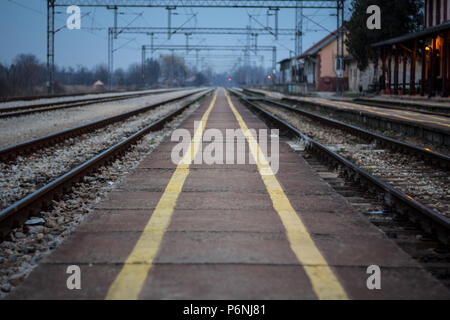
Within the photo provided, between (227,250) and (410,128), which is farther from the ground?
(410,128)

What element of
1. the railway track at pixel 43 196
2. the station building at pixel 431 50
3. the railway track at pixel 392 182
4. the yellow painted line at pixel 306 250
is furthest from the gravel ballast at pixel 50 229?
the station building at pixel 431 50

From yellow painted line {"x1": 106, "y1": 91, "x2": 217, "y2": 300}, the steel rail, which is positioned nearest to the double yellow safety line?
yellow painted line {"x1": 106, "y1": 91, "x2": 217, "y2": 300}

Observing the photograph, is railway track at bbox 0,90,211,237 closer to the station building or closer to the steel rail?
the steel rail

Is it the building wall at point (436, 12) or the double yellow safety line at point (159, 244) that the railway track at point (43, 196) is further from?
the building wall at point (436, 12)

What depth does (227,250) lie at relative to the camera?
387 cm

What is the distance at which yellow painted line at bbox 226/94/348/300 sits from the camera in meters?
3.11

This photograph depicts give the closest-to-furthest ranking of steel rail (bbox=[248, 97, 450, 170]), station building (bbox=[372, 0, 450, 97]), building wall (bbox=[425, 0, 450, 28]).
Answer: steel rail (bbox=[248, 97, 450, 170]) → station building (bbox=[372, 0, 450, 97]) → building wall (bbox=[425, 0, 450, 28])

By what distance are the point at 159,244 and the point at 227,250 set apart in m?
0.57

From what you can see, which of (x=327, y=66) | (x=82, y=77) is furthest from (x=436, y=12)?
(x=82, y=77)

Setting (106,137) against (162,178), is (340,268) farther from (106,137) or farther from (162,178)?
(106,137)

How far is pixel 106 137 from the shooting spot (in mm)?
12406

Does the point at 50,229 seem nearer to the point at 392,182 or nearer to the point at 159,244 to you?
the point at 159,244

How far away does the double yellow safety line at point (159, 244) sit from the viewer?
3.11 metres

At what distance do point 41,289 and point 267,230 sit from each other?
2.01 metres
